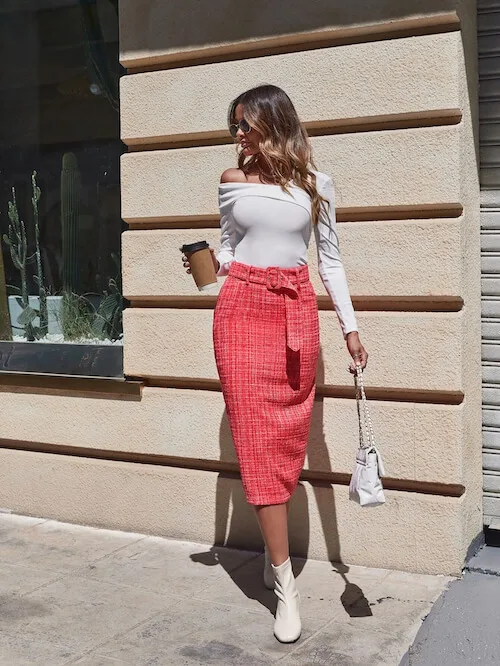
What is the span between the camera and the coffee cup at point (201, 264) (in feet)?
12.2

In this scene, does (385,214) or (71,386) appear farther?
(71,386)

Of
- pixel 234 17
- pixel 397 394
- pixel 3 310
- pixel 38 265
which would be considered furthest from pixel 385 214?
pixel 3 310

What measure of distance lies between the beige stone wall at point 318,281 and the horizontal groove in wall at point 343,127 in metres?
0.01

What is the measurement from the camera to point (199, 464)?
5.11 metres

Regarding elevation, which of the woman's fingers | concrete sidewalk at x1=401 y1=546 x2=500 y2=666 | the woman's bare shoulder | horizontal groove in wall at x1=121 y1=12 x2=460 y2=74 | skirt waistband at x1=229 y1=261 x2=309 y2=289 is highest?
horizontal groove in wall at x1=121 y1=12 x2=460 y2=74

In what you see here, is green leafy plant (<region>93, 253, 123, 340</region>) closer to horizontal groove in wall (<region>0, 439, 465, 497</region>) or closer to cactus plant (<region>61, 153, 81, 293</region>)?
cactus plant (<region>61, 153, 81, 293</region>)

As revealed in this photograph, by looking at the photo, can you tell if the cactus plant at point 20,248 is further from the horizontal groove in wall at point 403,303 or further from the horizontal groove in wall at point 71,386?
the horizontal groove in wall at point 403,303

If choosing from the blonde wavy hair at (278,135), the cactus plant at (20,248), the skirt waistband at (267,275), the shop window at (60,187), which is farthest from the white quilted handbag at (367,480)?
the cactus plant at (20,248)

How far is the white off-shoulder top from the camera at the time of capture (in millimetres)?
3852

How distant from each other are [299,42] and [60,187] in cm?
205

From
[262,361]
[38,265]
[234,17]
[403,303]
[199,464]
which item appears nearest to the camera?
[262,361]

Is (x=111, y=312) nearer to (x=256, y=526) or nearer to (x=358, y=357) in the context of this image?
(x=256, y=526)

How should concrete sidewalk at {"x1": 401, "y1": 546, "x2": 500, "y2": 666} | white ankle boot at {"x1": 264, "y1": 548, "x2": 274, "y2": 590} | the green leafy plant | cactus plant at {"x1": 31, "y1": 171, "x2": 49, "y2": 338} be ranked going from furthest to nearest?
cactus plant at {"x1": 31, "y1": 171, "x2": 49, "y2": 338}, the green leafy plant, white ankle boot at {"x1": 264, "y1": 548, "x2": 274, "y2": 590}, concrete sidewalk at {"x1": 401, "y1": 546, "x2": 500, "y2": 666}

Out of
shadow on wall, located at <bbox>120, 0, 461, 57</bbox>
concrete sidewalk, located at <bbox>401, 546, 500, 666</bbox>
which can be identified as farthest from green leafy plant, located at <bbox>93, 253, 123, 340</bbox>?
concrete sidewalk, located at <bbox>401, 546, 500, 666</bbox>
